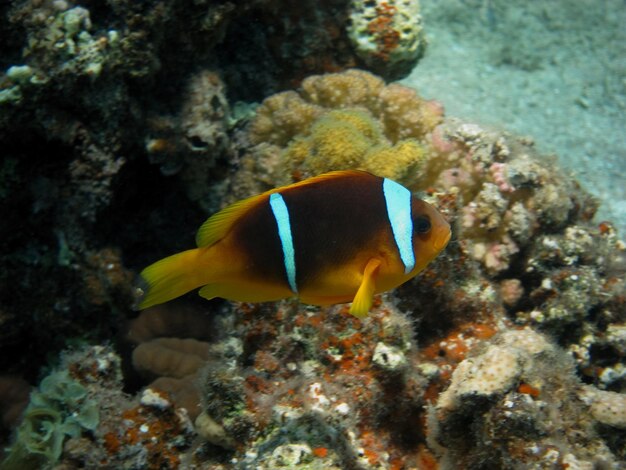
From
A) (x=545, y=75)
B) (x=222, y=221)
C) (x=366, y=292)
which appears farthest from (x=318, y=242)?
(x=545, y=75)

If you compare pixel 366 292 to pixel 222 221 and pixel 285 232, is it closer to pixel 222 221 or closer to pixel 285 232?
pixel 285 232

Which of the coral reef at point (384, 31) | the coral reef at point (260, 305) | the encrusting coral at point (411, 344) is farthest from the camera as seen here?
the coral reef at point (384, 31)

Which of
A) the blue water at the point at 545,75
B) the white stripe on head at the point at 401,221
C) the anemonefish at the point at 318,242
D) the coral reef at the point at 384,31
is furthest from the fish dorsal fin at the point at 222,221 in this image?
the blue water at the point at 545,75

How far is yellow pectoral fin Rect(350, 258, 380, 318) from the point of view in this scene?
6.19 feet

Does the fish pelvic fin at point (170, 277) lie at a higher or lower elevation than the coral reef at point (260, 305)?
higher

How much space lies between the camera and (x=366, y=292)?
1.95 meters

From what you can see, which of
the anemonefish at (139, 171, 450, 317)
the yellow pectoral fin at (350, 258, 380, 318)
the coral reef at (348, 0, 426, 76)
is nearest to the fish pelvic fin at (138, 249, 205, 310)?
the anemonefish at (139, 171, 450, 317)

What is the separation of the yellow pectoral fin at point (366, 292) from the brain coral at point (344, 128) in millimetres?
1757

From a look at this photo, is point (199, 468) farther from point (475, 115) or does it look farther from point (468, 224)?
point (475, 115)

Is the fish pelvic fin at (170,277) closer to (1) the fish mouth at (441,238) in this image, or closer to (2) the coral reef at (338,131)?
(1) the fish mouth at (441,238)

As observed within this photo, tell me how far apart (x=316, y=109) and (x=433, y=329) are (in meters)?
2.06

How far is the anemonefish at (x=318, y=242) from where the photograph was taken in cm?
203

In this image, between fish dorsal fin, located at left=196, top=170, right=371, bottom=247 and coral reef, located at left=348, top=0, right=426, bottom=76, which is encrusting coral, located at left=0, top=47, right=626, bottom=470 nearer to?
coral reef, located at left=348, top=0, right=426, bottom=76

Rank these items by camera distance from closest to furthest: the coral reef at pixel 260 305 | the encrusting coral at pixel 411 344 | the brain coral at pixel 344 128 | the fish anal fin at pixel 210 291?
the fish anal fin at pixel 210 291
the encrusting coral at pixel 411 344
the coral reef at pixel 260 305
the brain coral at pixel 344 128
